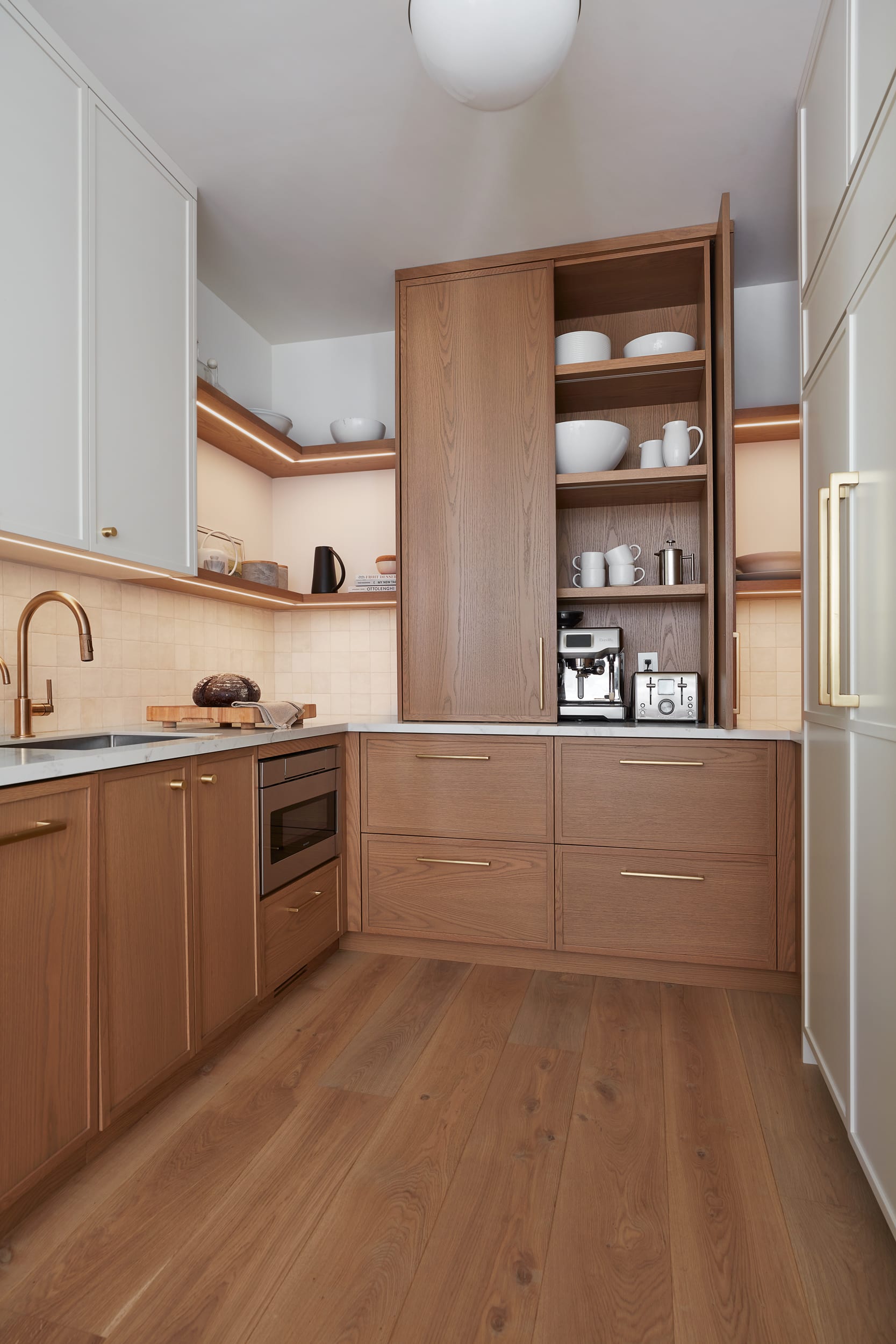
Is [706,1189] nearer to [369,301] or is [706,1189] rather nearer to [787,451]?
[787,451]

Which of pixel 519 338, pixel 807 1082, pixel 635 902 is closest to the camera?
pixel 807 1082

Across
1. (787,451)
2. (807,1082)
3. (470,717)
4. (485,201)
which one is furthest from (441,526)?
(807,1082)

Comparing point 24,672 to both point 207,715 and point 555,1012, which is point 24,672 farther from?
point 555,1012

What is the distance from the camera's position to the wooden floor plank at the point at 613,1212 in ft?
3.81

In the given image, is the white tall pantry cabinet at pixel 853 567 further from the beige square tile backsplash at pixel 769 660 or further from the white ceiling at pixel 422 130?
the beige square tile backsplash at pixel 769 660

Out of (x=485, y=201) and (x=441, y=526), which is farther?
(x=441, y=526)

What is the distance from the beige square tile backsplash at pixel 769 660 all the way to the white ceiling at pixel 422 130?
129cm

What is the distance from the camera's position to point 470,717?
2781 millimetres

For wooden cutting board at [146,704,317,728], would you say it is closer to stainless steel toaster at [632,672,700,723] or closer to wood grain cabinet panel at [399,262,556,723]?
wood grain cabinet panel at [399,262,556,723]

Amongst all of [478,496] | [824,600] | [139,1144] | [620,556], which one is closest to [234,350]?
[478,496]

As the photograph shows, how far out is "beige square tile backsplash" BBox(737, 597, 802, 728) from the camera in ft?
9.71

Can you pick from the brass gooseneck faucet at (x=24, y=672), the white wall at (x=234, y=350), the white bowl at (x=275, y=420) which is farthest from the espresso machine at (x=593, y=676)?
the white wall at (x=234, y=350)

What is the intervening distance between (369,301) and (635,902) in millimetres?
2538

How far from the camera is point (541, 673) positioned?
107 inches
